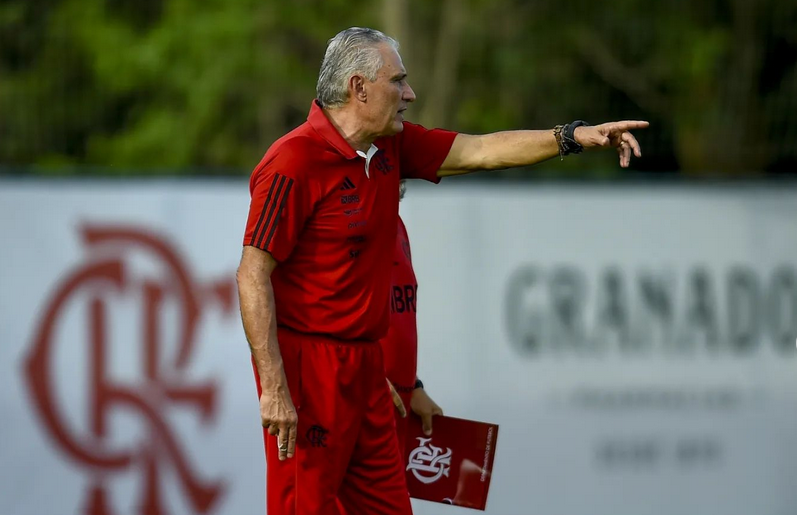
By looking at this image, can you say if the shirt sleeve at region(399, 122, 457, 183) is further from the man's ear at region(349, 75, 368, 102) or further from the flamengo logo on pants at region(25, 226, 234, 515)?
the flamengo logo on pants at region(25, 226, 234, 515)

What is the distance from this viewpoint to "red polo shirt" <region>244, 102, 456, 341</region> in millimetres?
4223

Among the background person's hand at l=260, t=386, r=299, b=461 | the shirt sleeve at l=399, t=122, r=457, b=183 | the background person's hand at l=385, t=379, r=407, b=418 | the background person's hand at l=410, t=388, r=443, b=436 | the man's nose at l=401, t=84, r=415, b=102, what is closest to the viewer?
the background person's hand at l=260, t=386, r=299, b=461

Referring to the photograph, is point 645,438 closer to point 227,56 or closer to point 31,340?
point 31,340

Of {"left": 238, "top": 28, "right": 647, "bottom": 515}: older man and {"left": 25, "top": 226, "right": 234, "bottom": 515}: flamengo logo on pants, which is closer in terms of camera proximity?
{"left": 238, "top": 28, "right": 647, "bottom": 515}: older man

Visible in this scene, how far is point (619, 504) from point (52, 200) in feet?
12.7

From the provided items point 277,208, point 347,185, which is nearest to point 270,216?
point 277,208

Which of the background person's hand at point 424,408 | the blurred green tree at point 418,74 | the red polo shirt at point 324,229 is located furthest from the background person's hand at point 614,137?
the blurred green tree at point 418,74

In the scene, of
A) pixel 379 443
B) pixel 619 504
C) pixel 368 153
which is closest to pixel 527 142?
pixel 368 153

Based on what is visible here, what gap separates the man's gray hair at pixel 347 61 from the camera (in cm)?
439

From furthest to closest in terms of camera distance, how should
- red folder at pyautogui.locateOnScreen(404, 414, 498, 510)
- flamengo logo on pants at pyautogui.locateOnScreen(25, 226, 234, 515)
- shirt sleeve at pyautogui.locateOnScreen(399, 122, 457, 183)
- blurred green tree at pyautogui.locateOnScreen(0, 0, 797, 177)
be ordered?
blurred green tree at pyautogui.locateOnScreen(0, 0, 797, 177), flamengo logo on pants at pyautogui.locateOnScreen(25, 226, 234, 515), red folder at pyautogui.locateOnScreen(404, 414, 498, 510), shirt sleeve at pyautogui.locateOnScreen(399, 122, 457, 183)

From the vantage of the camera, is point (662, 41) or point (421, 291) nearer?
point (421, 291)

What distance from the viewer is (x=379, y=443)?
14.9ft

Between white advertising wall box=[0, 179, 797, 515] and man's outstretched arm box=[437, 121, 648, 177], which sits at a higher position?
man's outstretched arm box=[437, 121, 648, 177]

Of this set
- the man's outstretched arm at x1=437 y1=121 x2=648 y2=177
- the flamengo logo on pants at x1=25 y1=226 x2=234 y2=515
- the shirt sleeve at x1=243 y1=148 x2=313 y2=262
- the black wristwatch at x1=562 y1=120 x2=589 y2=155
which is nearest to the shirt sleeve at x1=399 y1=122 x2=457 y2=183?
the man's outstretched arm at x1=437 y1=121 x2=648 y2=177
